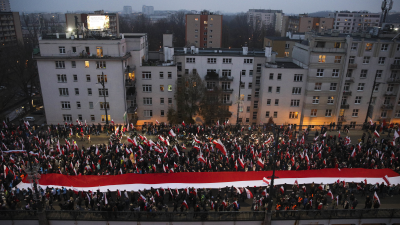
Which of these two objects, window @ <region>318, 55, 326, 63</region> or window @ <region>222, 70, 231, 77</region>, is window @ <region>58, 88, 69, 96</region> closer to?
window @ <region>222, 70, 231, 77</region>

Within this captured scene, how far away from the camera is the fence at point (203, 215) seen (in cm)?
2072

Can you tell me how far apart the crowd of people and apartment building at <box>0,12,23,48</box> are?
74.7 meters

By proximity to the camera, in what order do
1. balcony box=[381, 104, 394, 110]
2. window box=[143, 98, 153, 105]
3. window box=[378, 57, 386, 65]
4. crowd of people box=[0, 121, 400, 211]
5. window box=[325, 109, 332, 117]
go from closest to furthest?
crowd of people box=[0, 121, 400, 211] → window box=[378, 57, 386, 65] → balcony box=[381, 104, 394, 110] → window box=[325, 109, 332, 117] → window box=[143, 98, 153, 105]

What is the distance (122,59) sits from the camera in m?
38.9

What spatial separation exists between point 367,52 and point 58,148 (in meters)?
44.8

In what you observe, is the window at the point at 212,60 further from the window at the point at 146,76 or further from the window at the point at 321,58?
the window at the point at 321,58

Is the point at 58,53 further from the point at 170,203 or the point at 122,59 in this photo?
the point at 170,203

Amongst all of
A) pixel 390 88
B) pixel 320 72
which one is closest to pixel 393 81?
pixel 390 88

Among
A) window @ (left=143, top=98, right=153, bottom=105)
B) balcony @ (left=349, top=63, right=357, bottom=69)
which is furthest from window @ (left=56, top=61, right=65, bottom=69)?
balcony @ (left=349, top=63, right=357, bottom=69)

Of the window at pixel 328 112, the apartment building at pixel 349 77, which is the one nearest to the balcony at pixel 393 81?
the apartment building at pixel 349 77

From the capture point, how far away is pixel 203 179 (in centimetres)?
2355

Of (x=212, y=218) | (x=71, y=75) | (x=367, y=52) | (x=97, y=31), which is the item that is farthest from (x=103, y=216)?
(x=367, y=52)

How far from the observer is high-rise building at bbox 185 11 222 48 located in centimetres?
8556

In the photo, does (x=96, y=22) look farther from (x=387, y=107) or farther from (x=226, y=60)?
(x=387, y=107)
